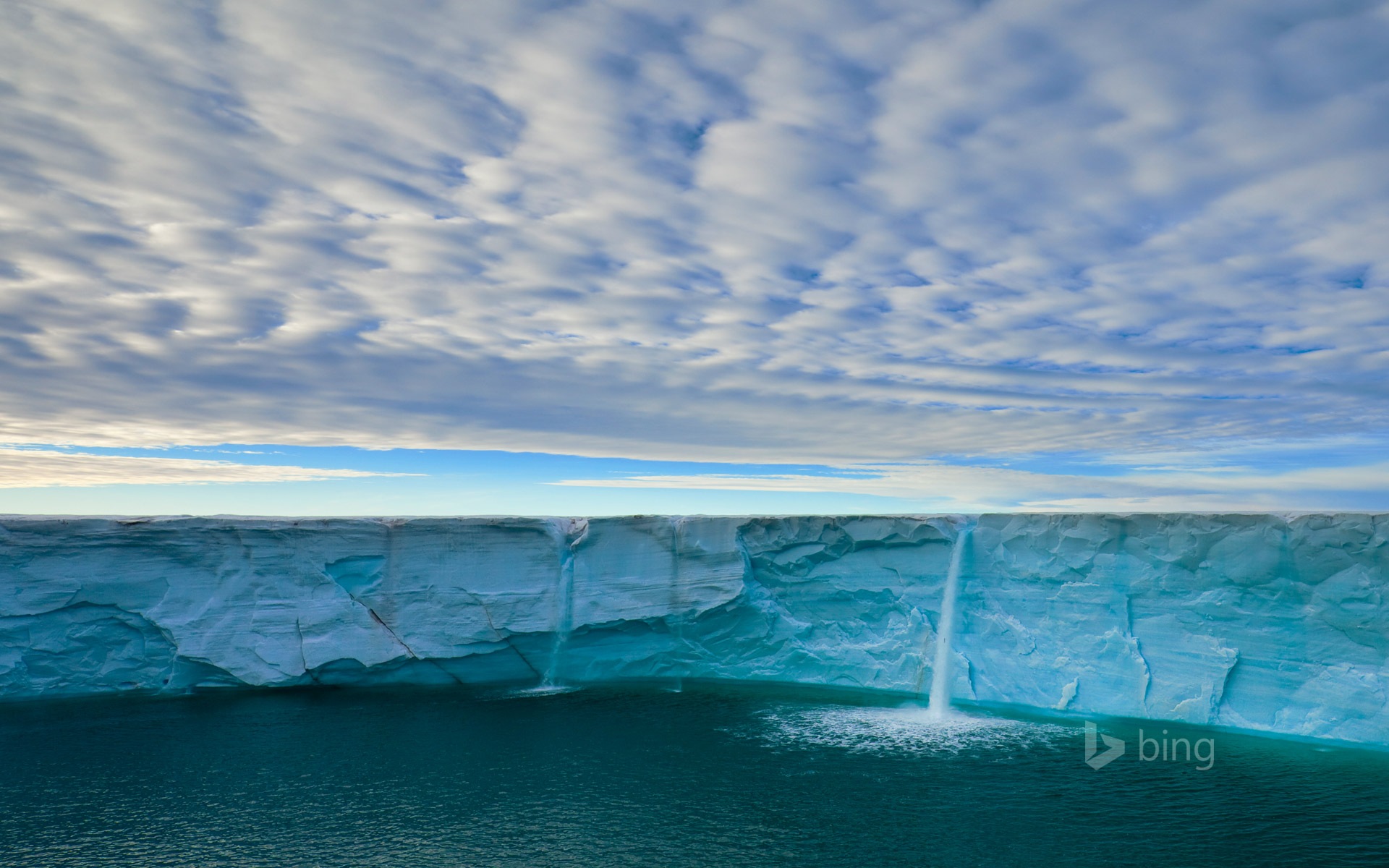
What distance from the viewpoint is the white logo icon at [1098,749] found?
37.2ft

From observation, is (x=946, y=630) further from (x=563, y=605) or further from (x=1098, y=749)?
(x=563, y=605)

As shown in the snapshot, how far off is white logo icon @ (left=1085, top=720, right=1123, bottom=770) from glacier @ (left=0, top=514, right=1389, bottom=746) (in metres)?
0.97

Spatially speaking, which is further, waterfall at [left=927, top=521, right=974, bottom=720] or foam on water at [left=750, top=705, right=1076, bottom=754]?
waterfall at [left=927, top=521, right=974, bottom=720]

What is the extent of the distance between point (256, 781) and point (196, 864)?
237cm

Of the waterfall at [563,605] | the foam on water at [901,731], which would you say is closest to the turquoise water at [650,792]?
the foam on water at [901,731]

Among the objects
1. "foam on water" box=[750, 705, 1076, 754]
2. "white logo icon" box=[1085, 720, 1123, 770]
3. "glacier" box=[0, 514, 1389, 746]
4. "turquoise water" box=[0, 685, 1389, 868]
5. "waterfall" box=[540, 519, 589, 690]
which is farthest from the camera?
"waterfall" box=[540, 519, 589, 690]

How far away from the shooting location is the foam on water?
12.0 m

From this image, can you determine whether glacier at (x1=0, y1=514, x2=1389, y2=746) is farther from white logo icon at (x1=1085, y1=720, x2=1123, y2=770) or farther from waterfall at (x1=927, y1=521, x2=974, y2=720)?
white logo icon at (x1=1085, y1=720, x2=1123, y2=770)

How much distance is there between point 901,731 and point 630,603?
18.4 feet

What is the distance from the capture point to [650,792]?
10031 mm

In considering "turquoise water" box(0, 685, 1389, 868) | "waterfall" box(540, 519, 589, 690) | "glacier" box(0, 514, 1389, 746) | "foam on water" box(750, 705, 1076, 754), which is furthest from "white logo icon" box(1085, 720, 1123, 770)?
"waterfall" box(540, 519, 589, 690)

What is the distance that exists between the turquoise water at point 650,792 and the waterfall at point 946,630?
3.60 feet

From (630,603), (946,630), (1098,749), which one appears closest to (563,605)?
(630,603)

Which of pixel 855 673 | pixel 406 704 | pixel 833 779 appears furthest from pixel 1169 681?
pixel 406 704
